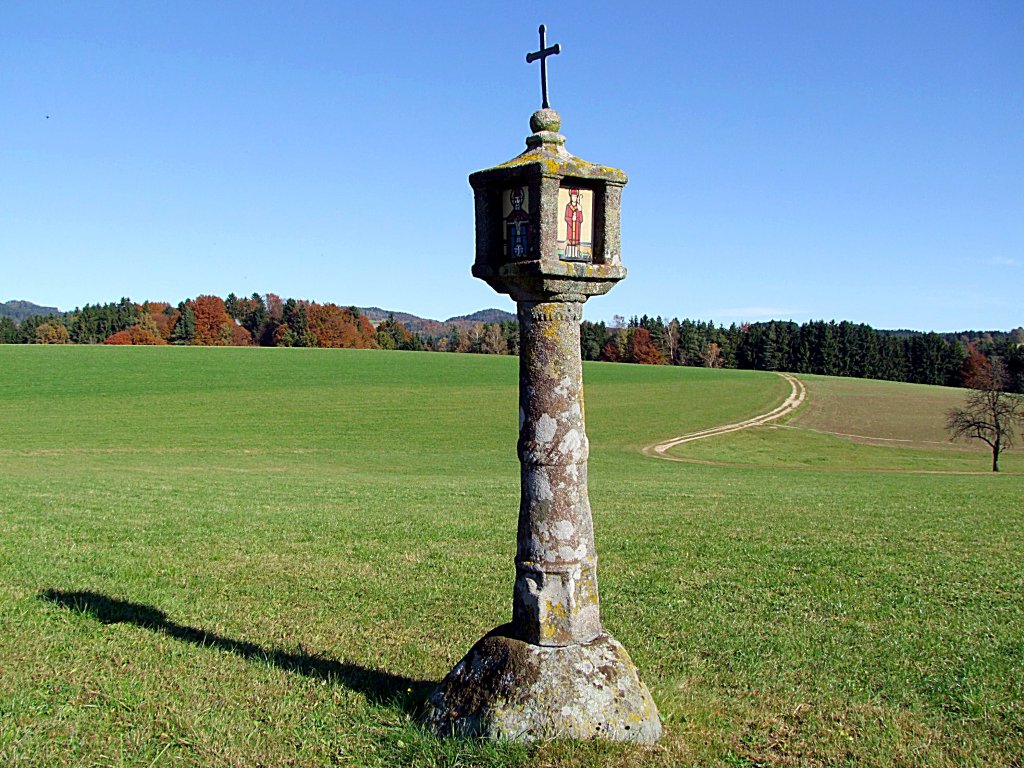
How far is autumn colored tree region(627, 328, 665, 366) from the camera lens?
127375mm

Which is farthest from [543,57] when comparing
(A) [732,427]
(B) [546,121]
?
(A) [732,427]

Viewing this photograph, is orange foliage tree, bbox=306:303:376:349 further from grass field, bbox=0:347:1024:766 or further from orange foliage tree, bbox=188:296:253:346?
grass field, bbox=0:347:1024:766

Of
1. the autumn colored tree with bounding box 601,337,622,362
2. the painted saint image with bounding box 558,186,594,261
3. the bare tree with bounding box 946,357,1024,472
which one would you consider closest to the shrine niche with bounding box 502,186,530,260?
the painted saint image with bounding box 558,186,594,261

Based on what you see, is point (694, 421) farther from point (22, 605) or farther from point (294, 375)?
point (22, 605)

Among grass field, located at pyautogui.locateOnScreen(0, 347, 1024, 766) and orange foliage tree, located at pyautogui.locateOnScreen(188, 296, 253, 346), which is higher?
orange foliage tree, located at pyautogui.locateOnScreen(188, 296, 253, 346)

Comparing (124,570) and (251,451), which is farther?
(251,451)

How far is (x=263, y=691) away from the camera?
661 cm

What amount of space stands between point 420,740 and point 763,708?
8.90 feet

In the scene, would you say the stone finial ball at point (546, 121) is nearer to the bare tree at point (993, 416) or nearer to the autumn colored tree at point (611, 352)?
the bare tree at point (993, 416)

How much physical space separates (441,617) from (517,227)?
15.1 ft

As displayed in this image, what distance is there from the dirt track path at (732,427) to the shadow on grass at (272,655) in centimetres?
3366

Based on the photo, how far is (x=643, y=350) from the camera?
420 ft

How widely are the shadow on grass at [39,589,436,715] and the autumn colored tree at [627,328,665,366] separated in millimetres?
120151

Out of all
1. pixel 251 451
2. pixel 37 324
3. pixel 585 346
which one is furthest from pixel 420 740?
pixel 37 324
